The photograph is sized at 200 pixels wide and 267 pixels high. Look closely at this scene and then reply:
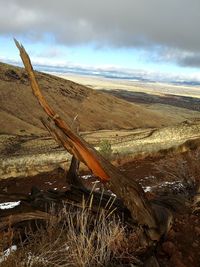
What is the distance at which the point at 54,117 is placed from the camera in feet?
17.0

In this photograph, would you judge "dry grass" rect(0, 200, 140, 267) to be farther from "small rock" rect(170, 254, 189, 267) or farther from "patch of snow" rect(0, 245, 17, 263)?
"small rock" rect(170, 254, 189, 267)

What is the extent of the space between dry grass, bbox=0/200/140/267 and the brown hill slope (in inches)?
2787

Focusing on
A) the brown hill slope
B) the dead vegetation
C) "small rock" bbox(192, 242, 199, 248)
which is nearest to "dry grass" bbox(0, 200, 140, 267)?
the dead vegetation

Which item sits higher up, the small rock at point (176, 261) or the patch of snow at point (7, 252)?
the patch of snow at point (7, 252)

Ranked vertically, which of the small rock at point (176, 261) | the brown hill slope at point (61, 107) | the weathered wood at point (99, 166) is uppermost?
the weathered wood at point (99, 166)

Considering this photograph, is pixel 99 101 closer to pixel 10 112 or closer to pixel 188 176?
pixel 10 112

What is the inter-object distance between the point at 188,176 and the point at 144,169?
8.04m

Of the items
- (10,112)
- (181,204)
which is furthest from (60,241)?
(10,112)

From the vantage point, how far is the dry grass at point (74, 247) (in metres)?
4.81

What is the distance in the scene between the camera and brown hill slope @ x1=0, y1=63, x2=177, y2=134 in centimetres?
8425

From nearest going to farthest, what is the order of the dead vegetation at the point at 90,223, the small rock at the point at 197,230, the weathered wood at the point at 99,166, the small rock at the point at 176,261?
the dead vegetation at the point at 90,223, the weathered wood at the point at 99,166, the small rock at the point at 176,261, the small rock at the point at 197,230

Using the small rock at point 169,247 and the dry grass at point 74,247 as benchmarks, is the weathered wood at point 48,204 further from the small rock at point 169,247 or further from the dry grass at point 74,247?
the small rock at point 169,247

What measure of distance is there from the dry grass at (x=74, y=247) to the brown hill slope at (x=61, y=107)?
70.8 metres

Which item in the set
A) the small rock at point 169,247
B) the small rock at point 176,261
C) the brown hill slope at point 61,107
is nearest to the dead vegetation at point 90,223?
the small rock at point 169,247
